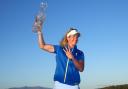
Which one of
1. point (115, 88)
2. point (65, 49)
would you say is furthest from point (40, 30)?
point (115, 88)

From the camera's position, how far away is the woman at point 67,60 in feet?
25.0

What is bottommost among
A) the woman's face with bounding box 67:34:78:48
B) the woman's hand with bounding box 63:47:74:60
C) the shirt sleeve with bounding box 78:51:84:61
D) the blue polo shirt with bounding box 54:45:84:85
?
the blue polo shirt with bounding box 54:45:84:85

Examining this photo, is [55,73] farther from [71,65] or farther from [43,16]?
[43,16]

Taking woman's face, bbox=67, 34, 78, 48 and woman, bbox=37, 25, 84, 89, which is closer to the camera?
woman, bbox=37, 25, 84, 89

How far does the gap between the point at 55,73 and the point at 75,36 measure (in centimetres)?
97

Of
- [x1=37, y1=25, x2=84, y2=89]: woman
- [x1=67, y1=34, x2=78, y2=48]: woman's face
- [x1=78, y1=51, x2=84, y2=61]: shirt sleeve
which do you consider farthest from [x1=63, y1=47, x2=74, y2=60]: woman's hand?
[x1=78, y1=51, x2=84, y2=61]: shirt sleeve

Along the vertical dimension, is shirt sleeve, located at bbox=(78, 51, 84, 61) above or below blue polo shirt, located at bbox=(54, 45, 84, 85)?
above

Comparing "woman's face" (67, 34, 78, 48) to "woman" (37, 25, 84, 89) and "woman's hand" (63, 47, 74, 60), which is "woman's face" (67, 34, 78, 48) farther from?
"woman's hand" (63, 47, 74, 60)

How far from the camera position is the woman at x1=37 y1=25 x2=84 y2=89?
300 inches

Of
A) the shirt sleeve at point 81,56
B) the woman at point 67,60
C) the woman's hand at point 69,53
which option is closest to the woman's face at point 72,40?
the woman at point 67,60

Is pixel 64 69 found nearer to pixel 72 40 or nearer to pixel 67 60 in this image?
pixel 67 60

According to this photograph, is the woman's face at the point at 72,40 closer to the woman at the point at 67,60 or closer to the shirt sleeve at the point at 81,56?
the woman at the point at 67,60

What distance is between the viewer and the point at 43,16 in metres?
7.80

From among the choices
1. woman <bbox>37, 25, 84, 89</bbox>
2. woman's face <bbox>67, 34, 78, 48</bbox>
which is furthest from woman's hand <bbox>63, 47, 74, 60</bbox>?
woman's face <bbox>67, 34, 78, 48</bbox>
